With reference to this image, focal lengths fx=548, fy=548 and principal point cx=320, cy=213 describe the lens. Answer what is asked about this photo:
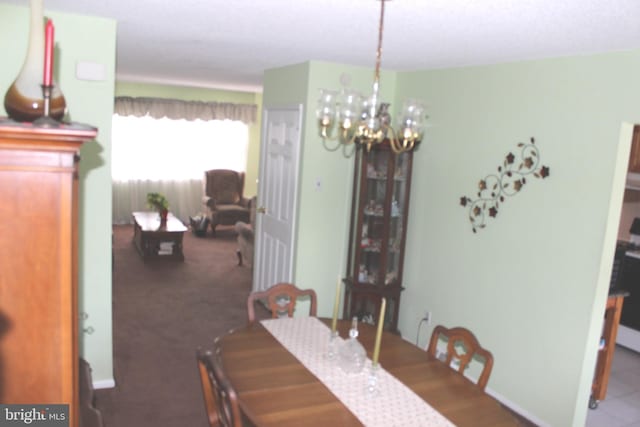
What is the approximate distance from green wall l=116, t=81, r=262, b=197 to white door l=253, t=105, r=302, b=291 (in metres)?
3.07

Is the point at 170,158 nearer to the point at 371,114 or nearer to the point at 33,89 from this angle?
the point at 371,114

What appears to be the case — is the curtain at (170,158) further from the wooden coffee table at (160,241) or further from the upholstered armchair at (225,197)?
the wooden coffee table at (160,241)

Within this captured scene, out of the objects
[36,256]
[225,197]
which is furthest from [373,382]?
[225,197]

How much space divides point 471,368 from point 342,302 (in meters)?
1.25

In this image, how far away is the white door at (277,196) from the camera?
4.70m

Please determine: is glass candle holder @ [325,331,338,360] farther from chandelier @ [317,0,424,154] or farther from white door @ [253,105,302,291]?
white door @ [253,105,302,291]

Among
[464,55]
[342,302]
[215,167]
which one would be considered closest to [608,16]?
[464,55]

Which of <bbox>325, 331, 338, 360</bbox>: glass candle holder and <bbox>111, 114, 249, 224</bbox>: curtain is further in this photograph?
<bbox>111, 114, 249, 224</bbox>: curtain

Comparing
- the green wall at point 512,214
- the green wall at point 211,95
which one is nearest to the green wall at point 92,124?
the green wall at point 512,214

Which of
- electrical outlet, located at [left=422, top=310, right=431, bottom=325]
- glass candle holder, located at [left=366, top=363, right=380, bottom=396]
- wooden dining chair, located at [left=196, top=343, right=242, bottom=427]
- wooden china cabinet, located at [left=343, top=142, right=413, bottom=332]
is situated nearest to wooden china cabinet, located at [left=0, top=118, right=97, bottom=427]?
wooden dining chair, located at [left=196, top=343, right=242, bottom=427]

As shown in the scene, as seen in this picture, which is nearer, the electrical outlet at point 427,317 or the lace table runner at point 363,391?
the lace table runner at point 363,391

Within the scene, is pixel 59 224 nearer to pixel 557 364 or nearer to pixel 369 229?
pixel 557 364

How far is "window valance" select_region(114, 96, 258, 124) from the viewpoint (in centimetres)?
865

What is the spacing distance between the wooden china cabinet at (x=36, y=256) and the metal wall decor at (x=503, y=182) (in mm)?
2971
